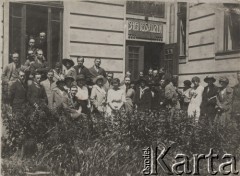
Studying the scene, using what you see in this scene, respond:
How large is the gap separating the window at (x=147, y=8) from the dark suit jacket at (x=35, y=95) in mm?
1262

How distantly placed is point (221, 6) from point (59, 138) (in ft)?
7.06

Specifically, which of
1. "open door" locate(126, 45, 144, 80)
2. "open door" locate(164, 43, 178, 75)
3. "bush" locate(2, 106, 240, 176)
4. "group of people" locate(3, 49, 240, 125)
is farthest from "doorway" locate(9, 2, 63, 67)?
"open door" locate(164, 43, 178, 75)

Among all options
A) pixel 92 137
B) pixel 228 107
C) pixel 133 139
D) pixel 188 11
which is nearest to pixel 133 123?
pixel 133 139

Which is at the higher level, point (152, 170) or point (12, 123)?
point (12, 123)

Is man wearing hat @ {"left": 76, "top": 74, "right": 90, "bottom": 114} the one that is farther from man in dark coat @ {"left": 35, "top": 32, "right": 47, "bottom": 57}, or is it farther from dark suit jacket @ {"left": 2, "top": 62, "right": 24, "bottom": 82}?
dark suit jacket @ {"left": 2, "top": 62, "right": 24, "bottom": 82}

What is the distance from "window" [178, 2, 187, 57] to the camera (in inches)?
180

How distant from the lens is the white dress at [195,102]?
14.9 feet

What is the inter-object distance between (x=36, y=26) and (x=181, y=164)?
2026 millimetres

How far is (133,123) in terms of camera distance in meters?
4.30

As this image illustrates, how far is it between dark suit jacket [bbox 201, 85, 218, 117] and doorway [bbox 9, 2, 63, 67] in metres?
1.62

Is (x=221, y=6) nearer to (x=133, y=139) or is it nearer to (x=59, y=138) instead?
(x=133, y=139)

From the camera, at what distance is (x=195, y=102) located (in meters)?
4.62

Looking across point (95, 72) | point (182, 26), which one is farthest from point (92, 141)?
point (182, 26)

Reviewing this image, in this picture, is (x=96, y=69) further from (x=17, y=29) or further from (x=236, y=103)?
(x=236, y=103)
